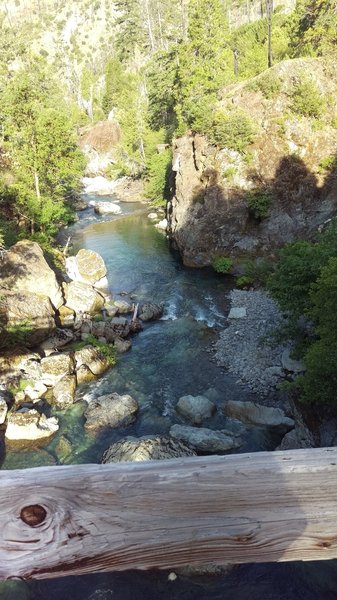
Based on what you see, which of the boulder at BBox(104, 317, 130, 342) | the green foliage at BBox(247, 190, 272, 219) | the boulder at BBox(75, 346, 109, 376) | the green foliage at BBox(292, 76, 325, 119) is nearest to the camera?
the boulder at BBox(75, 346, 109, 376)

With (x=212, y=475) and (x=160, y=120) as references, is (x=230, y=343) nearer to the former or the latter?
(x=212, y=475)

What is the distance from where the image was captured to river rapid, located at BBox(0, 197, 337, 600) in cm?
770

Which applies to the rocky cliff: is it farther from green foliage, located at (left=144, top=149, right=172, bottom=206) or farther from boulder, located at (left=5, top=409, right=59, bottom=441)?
boulder, located at (left=5, top=409, right=59, bottom=441)

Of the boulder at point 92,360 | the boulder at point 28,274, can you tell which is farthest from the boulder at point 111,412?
the boulder at point 28,274

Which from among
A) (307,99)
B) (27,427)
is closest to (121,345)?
(27,427)

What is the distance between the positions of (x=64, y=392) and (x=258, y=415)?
7.19 metres

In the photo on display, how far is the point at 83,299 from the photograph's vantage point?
69.6ft

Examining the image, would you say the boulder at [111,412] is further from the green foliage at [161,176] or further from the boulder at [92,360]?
the green foliage at [161,176]

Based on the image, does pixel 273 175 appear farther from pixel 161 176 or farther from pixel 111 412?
pixel 111 412

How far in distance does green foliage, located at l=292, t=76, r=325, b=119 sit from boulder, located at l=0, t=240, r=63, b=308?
20733 millimetres

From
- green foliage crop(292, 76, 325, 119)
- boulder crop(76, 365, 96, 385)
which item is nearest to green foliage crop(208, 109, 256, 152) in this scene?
green foliage crop(292, 76, 325, 119)

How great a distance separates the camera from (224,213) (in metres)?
27.2

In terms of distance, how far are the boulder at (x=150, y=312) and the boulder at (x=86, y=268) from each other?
5430mm

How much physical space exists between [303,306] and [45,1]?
7231 inches
